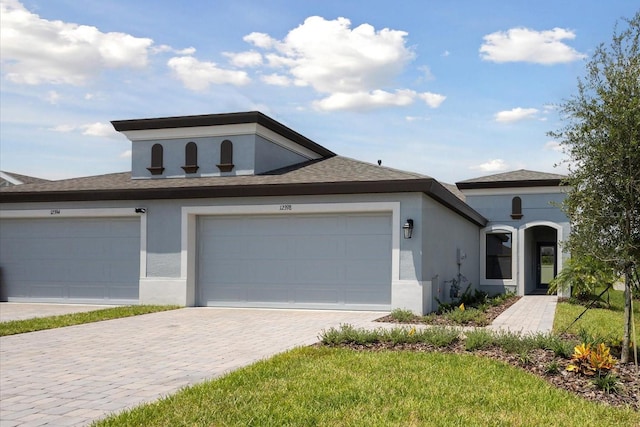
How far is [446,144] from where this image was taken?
63.9 feet

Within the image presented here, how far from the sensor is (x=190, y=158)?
1856 centimetres

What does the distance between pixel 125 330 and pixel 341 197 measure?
19.6 ft

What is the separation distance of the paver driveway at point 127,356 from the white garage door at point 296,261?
1013 millimetres

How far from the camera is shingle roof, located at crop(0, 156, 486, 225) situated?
14852 mm

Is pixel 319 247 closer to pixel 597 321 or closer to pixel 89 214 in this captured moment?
pixel 597 321

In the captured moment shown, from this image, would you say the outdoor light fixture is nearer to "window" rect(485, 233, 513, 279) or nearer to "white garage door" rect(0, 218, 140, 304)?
"white garage door" rect(0, 218, 140, 304)

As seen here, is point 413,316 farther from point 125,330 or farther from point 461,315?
point 125,330

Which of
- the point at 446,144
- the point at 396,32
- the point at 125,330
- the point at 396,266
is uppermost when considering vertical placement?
the point at 396,32

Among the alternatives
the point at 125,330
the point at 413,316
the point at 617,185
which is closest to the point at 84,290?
the point at 125,330

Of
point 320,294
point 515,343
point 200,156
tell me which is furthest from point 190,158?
point 515,343

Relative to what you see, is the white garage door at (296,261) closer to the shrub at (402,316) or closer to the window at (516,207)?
the shrub at (402,316)

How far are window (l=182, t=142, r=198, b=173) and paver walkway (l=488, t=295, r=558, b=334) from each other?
9481 millimetres

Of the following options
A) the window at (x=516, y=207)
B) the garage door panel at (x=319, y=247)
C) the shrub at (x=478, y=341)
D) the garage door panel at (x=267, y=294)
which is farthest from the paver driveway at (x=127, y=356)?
the window at (x=516, y=207)

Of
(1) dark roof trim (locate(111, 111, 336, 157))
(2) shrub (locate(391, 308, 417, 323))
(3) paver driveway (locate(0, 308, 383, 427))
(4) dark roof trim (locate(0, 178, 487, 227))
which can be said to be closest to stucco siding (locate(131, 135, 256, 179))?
(1) dark roof trim (locate(111, 111, 336, 157))
